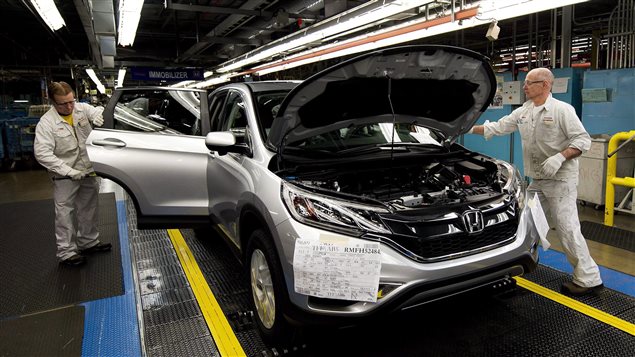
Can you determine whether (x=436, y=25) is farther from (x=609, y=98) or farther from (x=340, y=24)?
(x=609, y=98)

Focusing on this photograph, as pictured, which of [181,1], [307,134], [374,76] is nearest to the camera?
[374,76]

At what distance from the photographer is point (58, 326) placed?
9.85ft

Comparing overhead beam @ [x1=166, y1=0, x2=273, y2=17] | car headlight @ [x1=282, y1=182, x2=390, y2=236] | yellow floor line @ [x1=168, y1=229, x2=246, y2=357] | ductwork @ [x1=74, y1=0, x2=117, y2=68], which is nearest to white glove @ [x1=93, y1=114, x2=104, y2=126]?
yellow floor line @ [x1=168, y1=229, x2=246, y2=357]

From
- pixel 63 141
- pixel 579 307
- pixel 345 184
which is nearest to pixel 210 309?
pixel 345 184

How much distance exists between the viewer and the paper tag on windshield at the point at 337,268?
2000mm

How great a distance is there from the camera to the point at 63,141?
13.1ft

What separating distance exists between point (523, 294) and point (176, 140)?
9.98ft

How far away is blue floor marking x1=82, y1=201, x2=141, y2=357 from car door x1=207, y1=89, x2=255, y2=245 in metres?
0.88

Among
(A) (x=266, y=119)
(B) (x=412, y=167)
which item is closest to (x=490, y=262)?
(B) (x=412, y=167)

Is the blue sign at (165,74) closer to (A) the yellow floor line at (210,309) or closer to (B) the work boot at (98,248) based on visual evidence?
(B) the work boot at (98,248)

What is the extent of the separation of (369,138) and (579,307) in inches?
74.7

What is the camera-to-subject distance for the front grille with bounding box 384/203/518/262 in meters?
→ 2.10

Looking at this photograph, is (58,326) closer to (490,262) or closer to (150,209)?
(150,209)

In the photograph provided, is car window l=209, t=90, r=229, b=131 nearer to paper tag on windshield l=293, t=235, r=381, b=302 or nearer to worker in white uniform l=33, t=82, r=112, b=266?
worker in white uniform l=33, t=82, r=112, b=266
